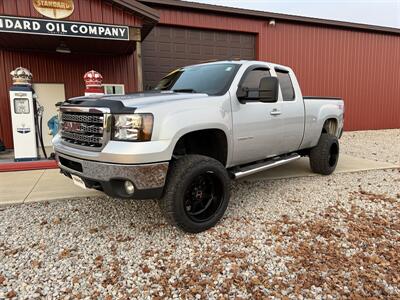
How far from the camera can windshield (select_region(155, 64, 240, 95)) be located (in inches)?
149

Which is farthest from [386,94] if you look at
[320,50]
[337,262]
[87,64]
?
[337,262]

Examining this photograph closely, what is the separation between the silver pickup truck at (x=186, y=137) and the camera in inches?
111

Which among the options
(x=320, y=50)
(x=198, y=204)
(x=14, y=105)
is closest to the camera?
(x=198, y=204)

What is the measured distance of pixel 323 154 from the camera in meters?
5.57

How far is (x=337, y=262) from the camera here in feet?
9.07

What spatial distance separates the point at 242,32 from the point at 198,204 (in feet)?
31.6

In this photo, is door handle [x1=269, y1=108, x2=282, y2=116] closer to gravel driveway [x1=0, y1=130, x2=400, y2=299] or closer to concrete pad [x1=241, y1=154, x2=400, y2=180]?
gravel driveway [x1=0, y1=130, x2=400, y2=299]

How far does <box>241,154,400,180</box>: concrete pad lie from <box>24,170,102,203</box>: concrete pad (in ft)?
9.52

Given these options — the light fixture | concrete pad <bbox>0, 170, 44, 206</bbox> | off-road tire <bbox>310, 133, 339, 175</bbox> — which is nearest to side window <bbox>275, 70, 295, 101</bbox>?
off-road tire <bbox>310, 133, 339, 175</bbox>

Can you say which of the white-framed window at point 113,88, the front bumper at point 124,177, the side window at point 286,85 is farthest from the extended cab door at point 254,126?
the white-framed window at point 113,88

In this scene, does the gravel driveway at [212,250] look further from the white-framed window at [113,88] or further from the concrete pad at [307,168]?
the white-framed window at [113,88]

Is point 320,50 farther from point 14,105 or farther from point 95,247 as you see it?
point 95,247

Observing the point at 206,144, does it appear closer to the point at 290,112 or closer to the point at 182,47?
the point at 290,112

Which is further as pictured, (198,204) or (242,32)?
(242,32)
